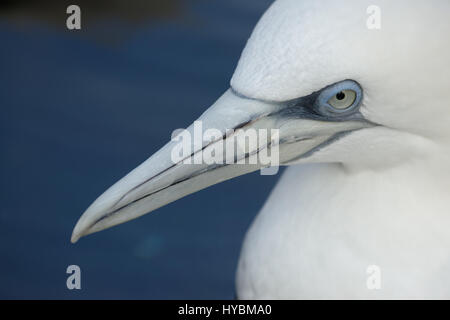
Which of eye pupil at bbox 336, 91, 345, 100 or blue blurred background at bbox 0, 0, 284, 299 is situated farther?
blue blurred background at bbox 0, 0, 284, 299

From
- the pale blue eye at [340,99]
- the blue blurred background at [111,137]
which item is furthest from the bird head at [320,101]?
the blue blurred background at [111,137]

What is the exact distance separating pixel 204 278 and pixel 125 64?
1.22 metres

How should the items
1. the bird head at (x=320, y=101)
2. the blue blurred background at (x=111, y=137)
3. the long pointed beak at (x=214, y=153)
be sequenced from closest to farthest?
the bird head at (x=320, y=101) < the long pointed beak at (x=214, y=153) < the blue blurred background at (x=111, y=137)

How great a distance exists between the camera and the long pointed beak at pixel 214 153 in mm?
1985

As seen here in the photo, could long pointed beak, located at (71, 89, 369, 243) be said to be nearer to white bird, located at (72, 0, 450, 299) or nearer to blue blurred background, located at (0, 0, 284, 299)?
white bird, located at (72, 0, 450, 299)

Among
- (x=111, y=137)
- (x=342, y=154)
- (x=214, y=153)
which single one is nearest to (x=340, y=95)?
(x=342, y=154)

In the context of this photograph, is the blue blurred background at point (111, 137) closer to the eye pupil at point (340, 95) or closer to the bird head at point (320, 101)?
the bird head at point (320, 101)

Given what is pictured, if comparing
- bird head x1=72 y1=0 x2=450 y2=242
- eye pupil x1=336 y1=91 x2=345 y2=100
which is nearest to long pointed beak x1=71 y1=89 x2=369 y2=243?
bird head x1=72 y1=0 x2=450 y2=242

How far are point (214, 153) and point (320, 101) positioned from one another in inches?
11.6

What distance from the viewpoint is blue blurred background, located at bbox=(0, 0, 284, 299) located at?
3566mm

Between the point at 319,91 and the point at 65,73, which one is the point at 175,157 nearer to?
the point at 319,91

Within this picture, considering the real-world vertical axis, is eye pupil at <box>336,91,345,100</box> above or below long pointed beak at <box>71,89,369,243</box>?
above

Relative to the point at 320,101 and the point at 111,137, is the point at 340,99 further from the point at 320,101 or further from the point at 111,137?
the point at 111,137

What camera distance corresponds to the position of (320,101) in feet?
6.42
